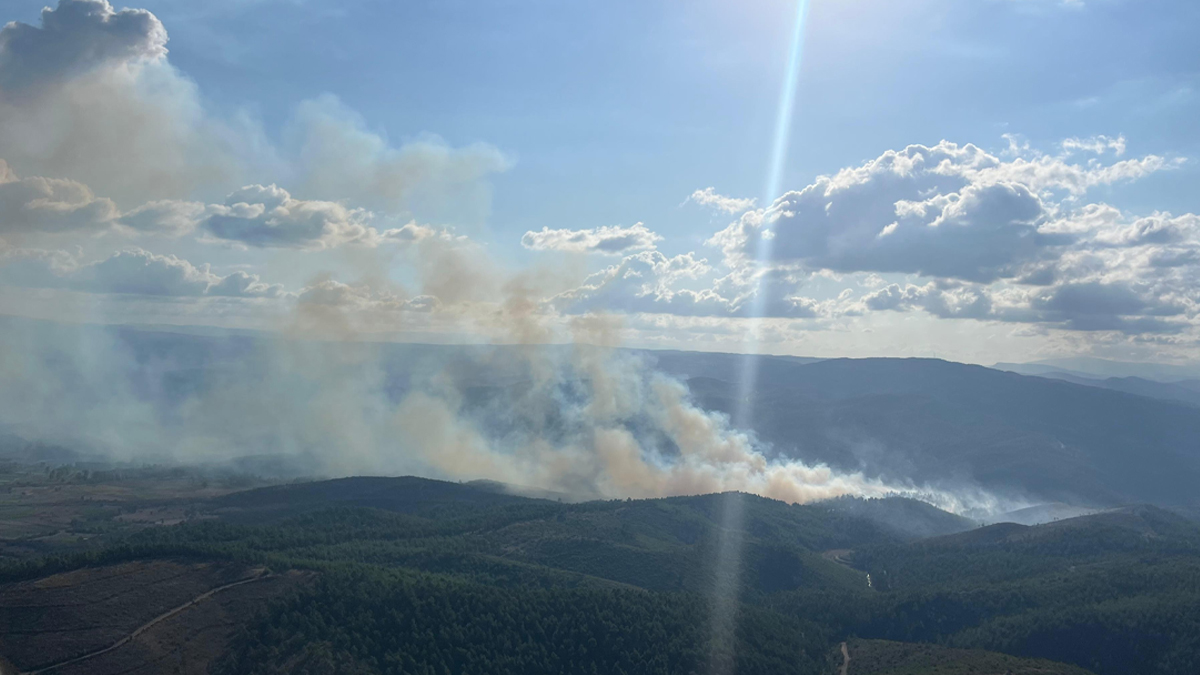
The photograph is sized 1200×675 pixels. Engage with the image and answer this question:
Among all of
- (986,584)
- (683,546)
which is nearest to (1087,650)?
(986,584)

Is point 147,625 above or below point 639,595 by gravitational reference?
above

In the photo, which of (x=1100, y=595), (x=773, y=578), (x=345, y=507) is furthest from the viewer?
(x=345, y=507)

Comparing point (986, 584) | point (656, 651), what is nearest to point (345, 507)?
point (656, 651)

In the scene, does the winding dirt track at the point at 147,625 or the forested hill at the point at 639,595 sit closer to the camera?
the winding dirt track at the point at 147,625

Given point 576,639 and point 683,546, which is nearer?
point 576,639

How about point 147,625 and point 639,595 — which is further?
point 639,595

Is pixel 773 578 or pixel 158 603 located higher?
pixel 158 603

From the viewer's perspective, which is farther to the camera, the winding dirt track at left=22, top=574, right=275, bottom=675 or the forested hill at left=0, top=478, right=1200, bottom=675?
the forested hill at left=0, top=478, right=1200, bottom=675

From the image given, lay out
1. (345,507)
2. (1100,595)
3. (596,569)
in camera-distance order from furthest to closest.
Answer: (345,507) < (596,569) < (1100,595)

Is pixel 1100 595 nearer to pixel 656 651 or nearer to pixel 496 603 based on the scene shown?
pixel 656 651
